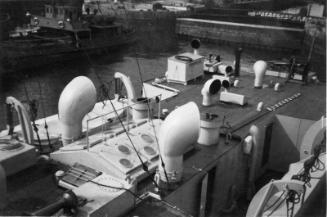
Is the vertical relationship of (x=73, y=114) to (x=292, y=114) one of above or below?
above

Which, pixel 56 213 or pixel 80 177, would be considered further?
pixel 80 177

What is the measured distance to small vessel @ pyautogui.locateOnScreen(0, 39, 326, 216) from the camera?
46.0 feet

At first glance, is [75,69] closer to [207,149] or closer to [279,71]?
[279,71]

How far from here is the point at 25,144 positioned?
1655 cm

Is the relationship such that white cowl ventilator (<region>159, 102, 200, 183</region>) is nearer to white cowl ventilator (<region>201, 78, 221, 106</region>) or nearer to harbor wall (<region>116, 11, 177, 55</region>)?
white cowl ventilator (<region>201, 78, 221, 106</region>)

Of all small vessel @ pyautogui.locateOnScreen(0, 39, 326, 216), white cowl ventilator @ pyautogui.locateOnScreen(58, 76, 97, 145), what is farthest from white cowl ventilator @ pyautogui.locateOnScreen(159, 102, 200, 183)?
white cowl ventilator @ pyautogui.locateOnScreen(58, 76, 97, 145)

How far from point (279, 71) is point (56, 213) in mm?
25799

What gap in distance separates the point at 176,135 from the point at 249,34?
224 feet

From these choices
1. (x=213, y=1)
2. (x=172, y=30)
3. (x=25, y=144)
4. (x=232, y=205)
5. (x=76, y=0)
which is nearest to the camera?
(x=25, y=144)

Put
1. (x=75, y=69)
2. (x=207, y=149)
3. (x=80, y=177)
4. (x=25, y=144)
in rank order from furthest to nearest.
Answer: (x=75, y=69) → (x=207, y=149) → (x=25, y=144) → (x=80, y=177)

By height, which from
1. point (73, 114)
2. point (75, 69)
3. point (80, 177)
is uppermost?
point (73, 114)

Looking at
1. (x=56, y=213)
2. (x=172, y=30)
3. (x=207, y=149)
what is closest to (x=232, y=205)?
(x=207, y=149)

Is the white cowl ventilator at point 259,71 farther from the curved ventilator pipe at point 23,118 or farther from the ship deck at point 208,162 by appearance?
the curved ventilator pipe at point 23,118

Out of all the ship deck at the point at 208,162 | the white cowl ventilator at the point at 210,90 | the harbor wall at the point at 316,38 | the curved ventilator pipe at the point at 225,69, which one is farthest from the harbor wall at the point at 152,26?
the white cowl ventilator at the point at 210,90
